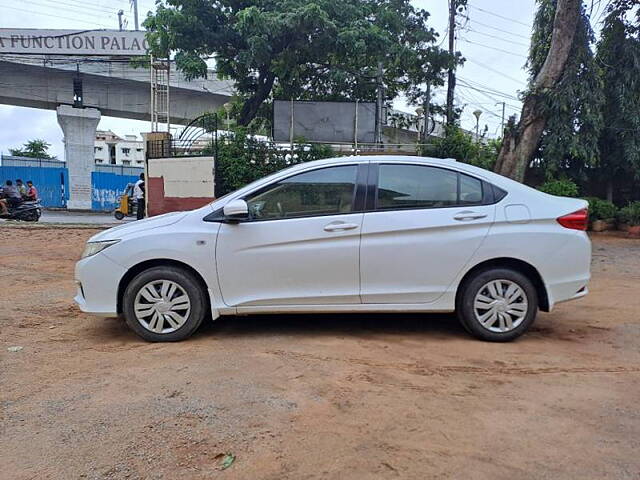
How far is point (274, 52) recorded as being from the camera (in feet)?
49.6

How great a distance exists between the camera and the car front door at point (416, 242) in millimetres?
4363

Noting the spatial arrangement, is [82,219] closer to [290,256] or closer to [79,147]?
[79,147]

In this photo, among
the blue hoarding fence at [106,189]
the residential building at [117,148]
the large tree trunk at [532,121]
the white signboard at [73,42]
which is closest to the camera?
the large tree trunk at [532,121]

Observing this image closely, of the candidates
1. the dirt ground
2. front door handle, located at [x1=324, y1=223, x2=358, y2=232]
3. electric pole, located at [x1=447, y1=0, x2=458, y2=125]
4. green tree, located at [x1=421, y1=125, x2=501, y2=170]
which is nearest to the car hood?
the dirt ground

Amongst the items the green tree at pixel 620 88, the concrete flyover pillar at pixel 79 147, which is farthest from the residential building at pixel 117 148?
the green tree at pixel 620 88

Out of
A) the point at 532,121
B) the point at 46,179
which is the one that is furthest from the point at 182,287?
the point at 46,179

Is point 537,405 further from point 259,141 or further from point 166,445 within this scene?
point 259,141

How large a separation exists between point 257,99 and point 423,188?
13815 mm

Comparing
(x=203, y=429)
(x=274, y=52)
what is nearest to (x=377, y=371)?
(x=203, y=429)

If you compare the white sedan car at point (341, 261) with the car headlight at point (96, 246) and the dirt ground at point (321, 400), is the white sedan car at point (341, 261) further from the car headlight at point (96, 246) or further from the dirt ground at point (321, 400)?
the dirt ground at point (321, 400)

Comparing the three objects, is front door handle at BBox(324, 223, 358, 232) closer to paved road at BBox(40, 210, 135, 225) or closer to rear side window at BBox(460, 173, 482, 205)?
rear side window at BBox(460, 173, 482, 205)

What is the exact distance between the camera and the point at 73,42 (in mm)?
22453

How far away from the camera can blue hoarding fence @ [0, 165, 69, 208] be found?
83.7 feet

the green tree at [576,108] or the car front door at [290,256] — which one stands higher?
the green tree at [576,108]
